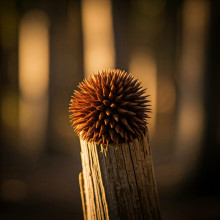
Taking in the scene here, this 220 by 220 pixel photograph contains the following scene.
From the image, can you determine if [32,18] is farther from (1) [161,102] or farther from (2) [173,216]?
(2) [173,216]

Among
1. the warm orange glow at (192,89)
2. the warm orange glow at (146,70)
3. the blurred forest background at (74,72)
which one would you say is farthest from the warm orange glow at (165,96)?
the warm orange glow at (192,89)

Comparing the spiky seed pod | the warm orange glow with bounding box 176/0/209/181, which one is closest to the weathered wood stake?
the spiky seed pod

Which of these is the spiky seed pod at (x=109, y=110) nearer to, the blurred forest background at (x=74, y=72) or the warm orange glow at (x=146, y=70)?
the blurred forest background at (x=74, y=72)

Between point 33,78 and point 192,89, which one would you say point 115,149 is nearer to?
point 192,89

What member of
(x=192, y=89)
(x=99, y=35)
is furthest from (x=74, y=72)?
(x=192, y=89)

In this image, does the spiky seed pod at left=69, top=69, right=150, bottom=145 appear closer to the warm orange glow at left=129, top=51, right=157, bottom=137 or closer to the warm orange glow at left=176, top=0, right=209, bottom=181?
the warm orange glow at left=176, top=0, right=209, bottom=181

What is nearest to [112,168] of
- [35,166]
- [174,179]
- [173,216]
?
[173,216]
